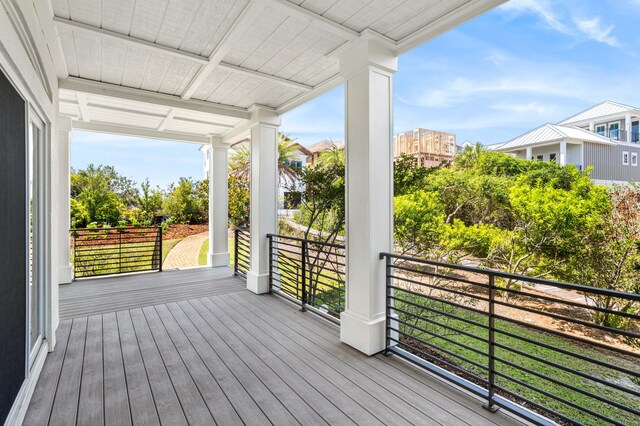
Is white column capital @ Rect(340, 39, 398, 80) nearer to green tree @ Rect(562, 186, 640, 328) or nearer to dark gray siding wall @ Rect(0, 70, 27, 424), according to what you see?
dark gray siding wall @ Rect(0, 70, 27, 424)

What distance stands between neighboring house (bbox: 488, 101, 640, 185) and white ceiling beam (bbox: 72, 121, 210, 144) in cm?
824

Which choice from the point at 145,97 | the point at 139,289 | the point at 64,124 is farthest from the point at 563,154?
the point at 64,124

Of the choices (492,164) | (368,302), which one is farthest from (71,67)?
(492,164)

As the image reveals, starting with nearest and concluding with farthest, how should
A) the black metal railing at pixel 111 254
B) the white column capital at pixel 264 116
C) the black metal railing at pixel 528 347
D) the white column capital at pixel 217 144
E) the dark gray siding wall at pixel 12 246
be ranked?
the dark gray siding wall at pixel 12 246 < the black metal railing at pixel 528 347 < the white column capital at pixel 264 116 < the black metal railing at pixel 111 254 < the white column capital at pixel 217 144

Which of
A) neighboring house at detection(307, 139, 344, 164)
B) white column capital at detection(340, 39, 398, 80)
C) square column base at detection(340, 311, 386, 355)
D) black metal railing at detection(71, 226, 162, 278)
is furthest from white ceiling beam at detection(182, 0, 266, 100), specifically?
neighboring house at detection(307, 139, 344, 164)

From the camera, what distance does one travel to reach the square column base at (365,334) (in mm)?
2742

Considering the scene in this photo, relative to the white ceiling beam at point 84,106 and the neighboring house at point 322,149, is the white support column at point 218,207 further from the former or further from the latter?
the neighboring house at point 322,149

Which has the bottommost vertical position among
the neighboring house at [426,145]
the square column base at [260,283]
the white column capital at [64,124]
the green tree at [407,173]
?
the square column base at [260,283]

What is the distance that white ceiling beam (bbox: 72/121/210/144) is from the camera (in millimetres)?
5320

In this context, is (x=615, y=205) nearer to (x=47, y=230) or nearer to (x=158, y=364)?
(x=158, y=364)

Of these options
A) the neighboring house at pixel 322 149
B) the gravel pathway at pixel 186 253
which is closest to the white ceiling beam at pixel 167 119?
the neighboring house at pixel 322 149

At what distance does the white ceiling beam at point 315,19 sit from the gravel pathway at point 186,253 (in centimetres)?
838

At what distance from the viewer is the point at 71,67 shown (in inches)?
129

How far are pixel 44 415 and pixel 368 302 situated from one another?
7.44 feet
